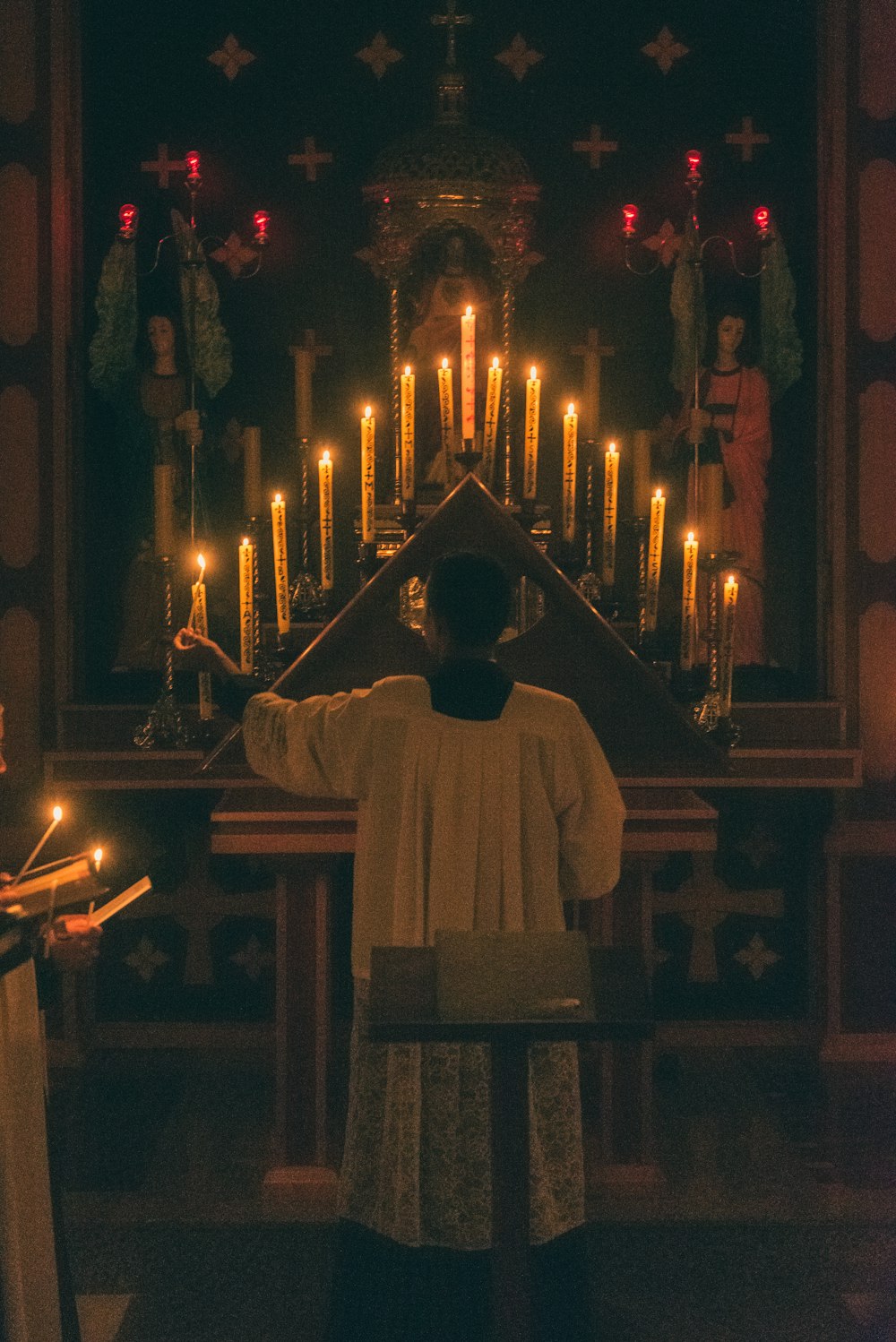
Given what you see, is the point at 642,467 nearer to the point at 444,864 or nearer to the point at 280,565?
the point at 280,565

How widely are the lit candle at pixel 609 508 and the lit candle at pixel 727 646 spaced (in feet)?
1.13

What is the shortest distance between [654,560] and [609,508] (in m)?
0.21

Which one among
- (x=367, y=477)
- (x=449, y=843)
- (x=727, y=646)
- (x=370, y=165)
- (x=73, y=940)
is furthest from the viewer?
(x=370, y=165)

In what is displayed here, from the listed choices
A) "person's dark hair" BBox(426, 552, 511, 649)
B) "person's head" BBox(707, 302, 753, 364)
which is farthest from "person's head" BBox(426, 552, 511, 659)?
"person's head" BBox(707, 302, 753, 364)

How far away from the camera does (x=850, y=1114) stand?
525cm

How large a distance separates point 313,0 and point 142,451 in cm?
179

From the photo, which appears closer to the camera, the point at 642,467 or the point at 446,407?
the point at 446,407

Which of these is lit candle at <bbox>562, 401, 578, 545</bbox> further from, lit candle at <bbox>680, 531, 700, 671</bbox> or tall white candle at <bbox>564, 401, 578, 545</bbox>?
lit candle at <bbox>680, 531, 700, 671</bbox>

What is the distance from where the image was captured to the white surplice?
3.38 metres

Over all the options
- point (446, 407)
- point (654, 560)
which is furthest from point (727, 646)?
point (446, 407)

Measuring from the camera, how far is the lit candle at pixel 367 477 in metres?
4.61

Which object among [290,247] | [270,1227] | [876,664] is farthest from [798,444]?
[270,1227]

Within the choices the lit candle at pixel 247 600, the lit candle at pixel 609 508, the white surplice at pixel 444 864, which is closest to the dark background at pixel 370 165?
the lit candle at pixel 609 508

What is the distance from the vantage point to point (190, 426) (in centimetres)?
Answer: 549
